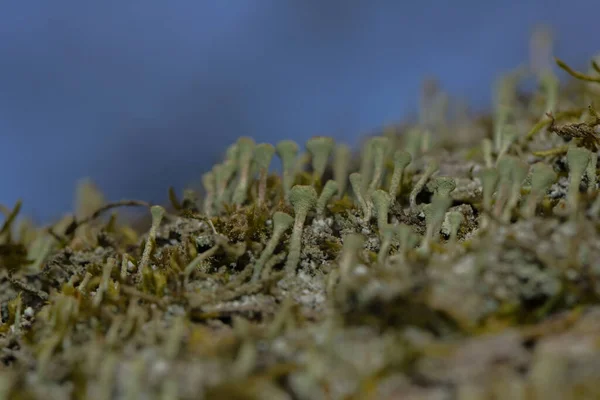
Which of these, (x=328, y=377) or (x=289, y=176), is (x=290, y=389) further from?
(x=289, y=176)

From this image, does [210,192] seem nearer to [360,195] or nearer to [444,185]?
[360,195]

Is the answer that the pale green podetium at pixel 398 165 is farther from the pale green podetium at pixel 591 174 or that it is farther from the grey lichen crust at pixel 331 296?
the pale green podetium at pixel 591 174

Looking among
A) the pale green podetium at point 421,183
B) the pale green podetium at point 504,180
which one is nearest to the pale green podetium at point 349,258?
the pale green podetium at point 504,180

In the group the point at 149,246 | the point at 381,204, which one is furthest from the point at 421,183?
the point at 149,246

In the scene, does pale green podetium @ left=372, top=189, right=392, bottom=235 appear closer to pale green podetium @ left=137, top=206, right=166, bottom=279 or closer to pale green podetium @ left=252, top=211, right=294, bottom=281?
pale green podetium @ left=252, top=211, right=294, bottom=281

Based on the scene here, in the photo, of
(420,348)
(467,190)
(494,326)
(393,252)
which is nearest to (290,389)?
(420,348)
